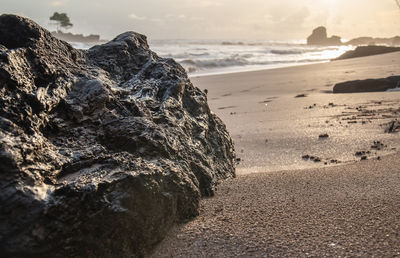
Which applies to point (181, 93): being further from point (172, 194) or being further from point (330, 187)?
point (330, 187)

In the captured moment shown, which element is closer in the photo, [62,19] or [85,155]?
[85,155]

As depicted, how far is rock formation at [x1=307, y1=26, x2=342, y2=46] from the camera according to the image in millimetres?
72562

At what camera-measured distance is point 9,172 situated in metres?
1.35

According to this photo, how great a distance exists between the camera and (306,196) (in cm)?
228

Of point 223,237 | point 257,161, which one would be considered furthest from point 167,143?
point 257,161

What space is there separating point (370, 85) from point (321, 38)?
73.3 m

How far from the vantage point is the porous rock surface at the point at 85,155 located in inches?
53.5

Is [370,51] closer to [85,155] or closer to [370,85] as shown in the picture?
[370,85]

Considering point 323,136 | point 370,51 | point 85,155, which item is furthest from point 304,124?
point 370,51

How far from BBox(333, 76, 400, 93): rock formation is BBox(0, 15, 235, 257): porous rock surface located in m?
5.25

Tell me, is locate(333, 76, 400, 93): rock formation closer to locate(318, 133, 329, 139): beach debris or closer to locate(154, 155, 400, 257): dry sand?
locate(318, 133, 329, 139): beach debris

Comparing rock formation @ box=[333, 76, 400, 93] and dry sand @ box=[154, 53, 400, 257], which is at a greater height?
rock formation @ box=[333, 76, 400, 93]

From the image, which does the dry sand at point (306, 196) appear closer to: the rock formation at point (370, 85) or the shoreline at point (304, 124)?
the shoreline at point (304, 124)

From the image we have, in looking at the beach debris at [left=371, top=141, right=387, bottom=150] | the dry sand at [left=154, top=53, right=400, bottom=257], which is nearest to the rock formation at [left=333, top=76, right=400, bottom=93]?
the dry sand at [left=154, top=53, right=400, bottom=257]
